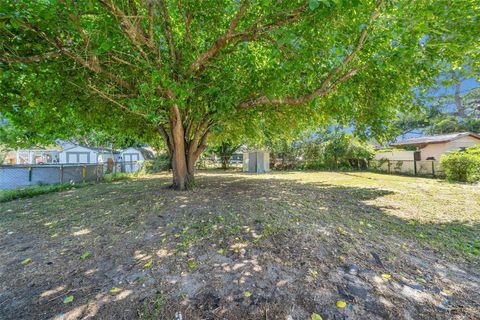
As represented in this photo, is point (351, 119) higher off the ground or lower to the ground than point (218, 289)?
higher

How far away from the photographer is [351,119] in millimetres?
7191

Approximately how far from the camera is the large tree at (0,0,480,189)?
12.4ft

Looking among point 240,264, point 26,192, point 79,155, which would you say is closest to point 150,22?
point 240,264

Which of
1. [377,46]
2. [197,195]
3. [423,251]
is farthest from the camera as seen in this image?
[197,195]

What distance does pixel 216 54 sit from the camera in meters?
4.94

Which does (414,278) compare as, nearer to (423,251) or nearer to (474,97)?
(423,251)

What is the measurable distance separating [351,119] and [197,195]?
5.20 meters

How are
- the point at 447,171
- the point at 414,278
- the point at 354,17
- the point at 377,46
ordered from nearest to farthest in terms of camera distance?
the point at 414,278
the point at 354,17
the point at 377,46
the point at 447,171

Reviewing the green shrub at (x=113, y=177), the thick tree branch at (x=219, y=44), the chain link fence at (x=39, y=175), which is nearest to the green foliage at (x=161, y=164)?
the green shrub at (x=113, y=177)

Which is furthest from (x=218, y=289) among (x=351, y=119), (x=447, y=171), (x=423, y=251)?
(x=447, y=171)

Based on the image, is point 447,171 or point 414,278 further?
point 447,171

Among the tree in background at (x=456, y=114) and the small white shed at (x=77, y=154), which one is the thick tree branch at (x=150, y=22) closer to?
the small white shed at (x=77, y=154)

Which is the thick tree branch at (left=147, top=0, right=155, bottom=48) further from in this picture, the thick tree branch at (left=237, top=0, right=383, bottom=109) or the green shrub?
the green shrub

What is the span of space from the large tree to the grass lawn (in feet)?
7.75
